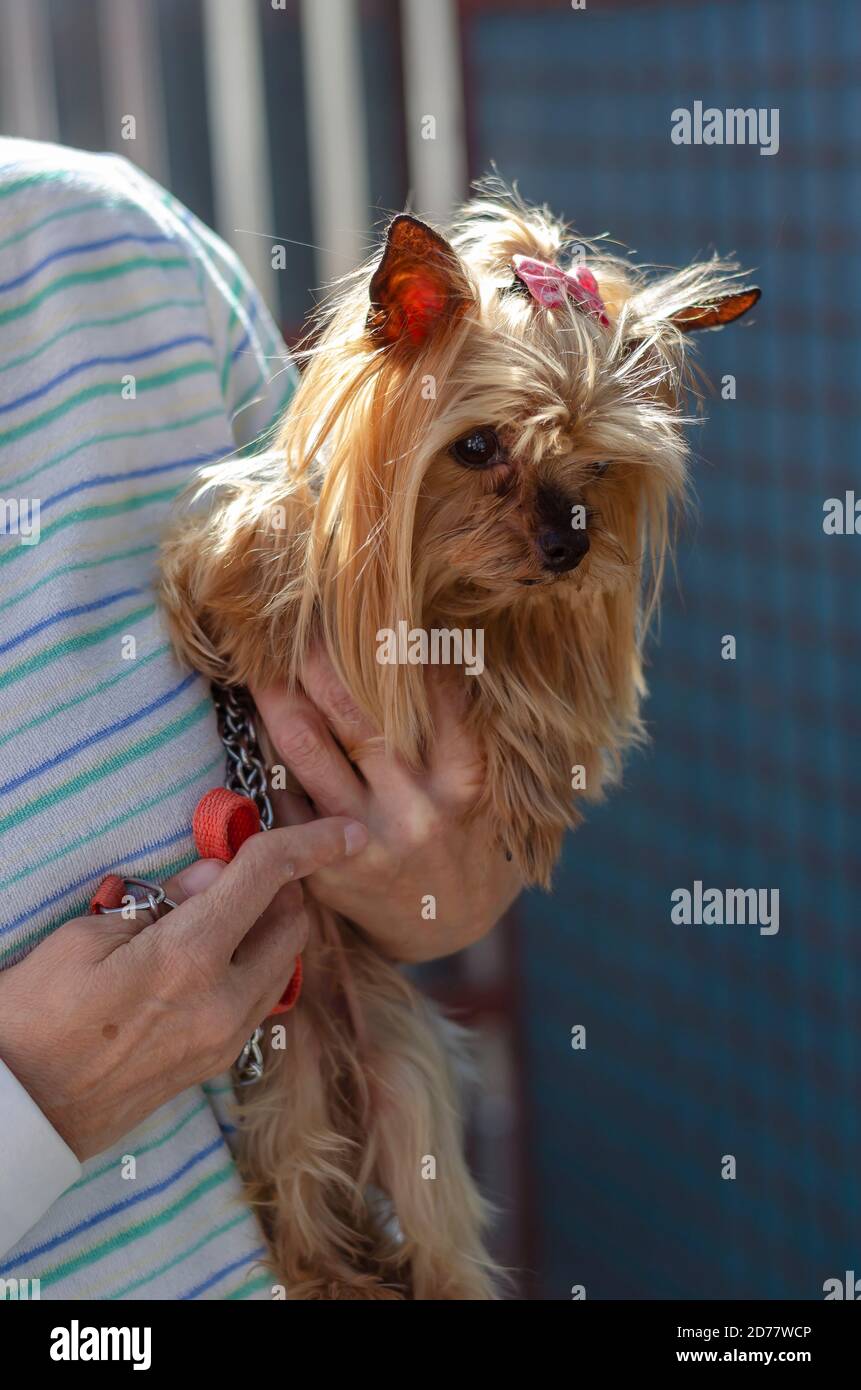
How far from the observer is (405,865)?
107cm

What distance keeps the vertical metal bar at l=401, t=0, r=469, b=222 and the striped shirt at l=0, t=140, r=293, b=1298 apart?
1798mm

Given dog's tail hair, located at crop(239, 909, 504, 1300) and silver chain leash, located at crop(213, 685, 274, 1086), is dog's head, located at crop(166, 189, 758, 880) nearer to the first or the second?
silver chain leash, located at crop(213, 685, 274, 1086)

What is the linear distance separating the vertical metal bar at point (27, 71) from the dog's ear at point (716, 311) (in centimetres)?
318

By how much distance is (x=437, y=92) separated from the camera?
9.14 feet

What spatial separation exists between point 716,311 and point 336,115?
224 centimetres

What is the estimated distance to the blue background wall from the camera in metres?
2.19

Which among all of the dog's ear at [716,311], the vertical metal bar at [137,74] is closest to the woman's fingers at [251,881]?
the dog's ear at [716,311]

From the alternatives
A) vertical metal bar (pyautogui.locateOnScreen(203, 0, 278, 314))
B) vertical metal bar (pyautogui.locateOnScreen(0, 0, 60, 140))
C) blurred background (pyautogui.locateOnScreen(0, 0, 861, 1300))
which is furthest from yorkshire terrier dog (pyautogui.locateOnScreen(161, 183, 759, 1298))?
vertical metal bar (pyautogui.locateOnScreen(0, 0, 60, 140))

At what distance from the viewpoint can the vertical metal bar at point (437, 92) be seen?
8.97ft

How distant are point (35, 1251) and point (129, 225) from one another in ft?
2.58

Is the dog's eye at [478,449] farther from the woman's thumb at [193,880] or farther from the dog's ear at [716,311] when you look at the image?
the woman's thumb at [193,880]

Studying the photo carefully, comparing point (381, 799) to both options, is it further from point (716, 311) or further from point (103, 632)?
point (716, 311)
